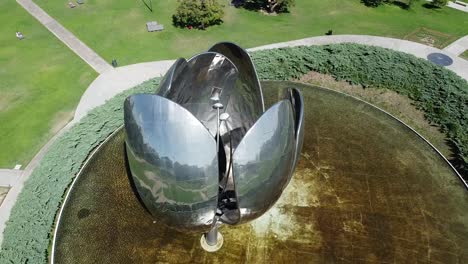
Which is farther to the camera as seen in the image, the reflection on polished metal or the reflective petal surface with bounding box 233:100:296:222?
the reflective petal surface with bounding box 233:100:296:222

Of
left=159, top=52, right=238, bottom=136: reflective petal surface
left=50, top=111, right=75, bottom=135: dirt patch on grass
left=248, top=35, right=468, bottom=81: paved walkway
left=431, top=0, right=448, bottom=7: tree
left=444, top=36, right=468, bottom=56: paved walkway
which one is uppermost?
left=159, top=52, right=238, bottom=136: reflective petal surface

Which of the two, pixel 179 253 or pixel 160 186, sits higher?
pixel 160 186

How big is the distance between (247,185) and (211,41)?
21.6 m

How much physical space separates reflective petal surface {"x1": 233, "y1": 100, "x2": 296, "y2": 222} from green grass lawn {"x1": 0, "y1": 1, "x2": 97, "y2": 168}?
15181 mm

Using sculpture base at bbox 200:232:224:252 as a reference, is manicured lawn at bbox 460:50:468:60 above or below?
above

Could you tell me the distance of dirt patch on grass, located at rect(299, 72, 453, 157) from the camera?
76.3ft

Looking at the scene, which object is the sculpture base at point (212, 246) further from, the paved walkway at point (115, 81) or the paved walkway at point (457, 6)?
the paved walkway at point (457, 6)

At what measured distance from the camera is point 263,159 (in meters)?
12.7

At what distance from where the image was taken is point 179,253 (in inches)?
658

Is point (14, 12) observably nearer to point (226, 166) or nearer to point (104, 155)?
point (104, 155)

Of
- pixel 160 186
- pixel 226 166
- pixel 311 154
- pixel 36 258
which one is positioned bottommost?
pixel 36 258

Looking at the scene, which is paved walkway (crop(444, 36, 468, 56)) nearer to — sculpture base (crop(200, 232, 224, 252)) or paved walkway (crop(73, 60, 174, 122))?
paved walkway (crop(73, 60, 174, 122))

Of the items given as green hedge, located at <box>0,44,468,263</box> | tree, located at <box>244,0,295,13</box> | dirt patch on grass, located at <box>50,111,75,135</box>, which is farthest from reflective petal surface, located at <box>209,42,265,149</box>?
tree, located at <box>244,0,295,13</box>

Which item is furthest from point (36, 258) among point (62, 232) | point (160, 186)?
point (160, 186)
